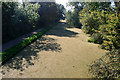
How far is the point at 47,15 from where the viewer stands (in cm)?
2445

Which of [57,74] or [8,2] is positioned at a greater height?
[8,2]

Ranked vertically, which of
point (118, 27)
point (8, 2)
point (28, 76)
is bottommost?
point (28, 76)

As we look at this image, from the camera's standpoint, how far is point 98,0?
934 centimetres

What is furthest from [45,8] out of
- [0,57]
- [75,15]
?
[0,57]

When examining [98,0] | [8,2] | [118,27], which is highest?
[98,0]

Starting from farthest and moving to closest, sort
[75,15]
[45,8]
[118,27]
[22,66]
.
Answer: [75,15]
[45,8]
[118,27]
[22,66]

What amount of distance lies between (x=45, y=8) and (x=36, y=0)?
2.51 meters

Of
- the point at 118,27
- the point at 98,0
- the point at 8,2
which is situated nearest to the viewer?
the point at 118,27

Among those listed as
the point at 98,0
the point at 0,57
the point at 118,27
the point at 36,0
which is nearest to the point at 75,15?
the point at 36,0

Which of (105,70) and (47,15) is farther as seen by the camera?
(47,15)

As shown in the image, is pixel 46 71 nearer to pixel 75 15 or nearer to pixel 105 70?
pixel 105 70

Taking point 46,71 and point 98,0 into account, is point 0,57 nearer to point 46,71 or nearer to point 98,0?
point 46,71

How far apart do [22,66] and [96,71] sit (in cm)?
335

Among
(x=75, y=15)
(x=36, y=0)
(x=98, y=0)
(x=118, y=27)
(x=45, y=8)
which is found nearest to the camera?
(x=118, y=27)
